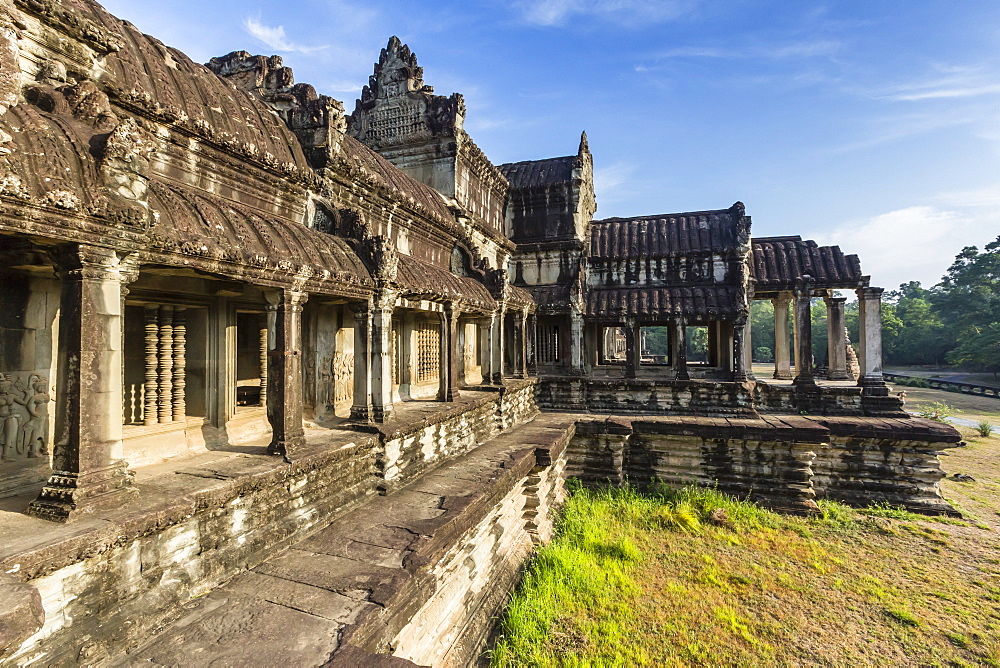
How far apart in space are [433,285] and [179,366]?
12.0 ft

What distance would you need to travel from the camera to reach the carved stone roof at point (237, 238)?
12.1 feet

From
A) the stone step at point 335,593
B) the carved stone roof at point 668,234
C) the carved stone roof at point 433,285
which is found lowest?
the stone step at point 335,593

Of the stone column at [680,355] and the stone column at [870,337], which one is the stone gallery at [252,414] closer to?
the stone column at [870,337]

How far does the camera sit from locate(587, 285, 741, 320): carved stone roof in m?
13.7

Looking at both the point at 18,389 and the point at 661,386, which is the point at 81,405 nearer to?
the point at 18,389

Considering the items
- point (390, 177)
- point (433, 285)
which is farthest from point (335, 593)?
point (390, 177)

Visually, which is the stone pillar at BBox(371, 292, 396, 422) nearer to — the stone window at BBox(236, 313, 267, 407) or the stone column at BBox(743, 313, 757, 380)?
the stone window at BBox(236, 313, 267, 407)

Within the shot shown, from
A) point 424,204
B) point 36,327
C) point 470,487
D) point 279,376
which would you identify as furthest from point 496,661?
point 424,204

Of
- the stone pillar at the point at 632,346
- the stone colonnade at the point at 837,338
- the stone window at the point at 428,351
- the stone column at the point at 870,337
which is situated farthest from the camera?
the stone pillar at the point at 632,346

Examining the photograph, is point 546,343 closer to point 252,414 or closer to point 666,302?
point 666,302

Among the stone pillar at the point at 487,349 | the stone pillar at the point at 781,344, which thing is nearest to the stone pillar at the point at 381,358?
the stone pillar at the point at 487,349

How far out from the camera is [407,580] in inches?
Answer: 152

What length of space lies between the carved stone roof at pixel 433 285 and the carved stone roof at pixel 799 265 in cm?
985

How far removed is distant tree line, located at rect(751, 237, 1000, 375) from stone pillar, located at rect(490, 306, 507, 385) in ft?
99.0
